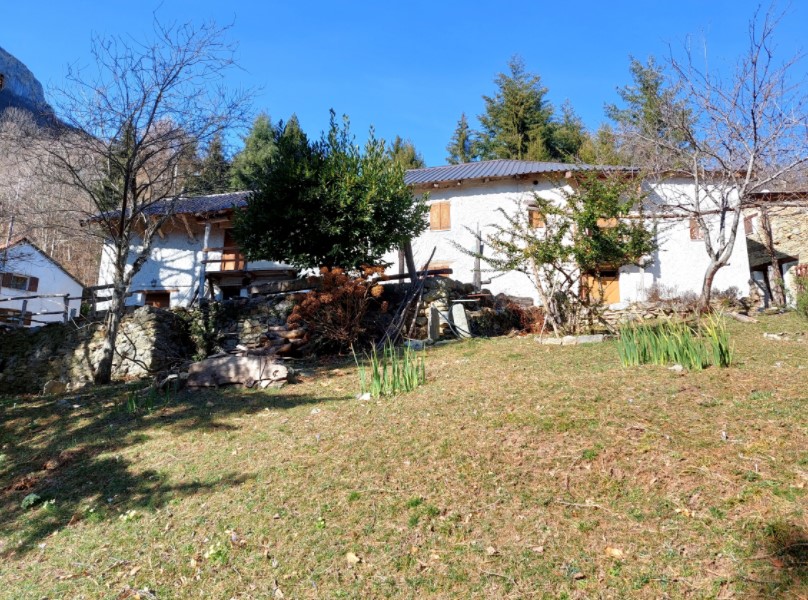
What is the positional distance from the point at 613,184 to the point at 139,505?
8539 millimetres

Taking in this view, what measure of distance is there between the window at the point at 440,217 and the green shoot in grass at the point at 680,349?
14025 mm

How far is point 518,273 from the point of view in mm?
18094

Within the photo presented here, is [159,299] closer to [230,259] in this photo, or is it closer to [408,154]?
[230,259]

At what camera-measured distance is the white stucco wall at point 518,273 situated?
16.9 m

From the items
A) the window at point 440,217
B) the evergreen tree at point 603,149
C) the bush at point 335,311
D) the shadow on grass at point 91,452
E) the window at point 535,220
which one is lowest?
the shadow on grass at point 91,452

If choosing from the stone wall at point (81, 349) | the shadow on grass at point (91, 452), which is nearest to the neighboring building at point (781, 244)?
the stone wall at point (81, 349)

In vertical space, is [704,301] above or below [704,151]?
below

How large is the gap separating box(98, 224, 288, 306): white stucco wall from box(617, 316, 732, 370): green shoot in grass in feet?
63.3

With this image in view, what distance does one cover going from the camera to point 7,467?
19.0 feet

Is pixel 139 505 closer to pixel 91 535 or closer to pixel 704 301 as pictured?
pixel 91 535

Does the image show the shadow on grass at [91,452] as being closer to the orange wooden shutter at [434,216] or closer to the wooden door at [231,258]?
the wooden door at [231,258]

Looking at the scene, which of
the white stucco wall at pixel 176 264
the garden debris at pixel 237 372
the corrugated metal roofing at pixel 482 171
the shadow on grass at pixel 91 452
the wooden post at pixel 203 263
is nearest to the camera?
the shadow on grass at pixel 91 452

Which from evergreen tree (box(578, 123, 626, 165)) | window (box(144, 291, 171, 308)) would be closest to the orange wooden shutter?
evergreen tree (box(578, 123, 626, 165))

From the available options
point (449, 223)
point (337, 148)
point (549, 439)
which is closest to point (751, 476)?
point (549, 439)
